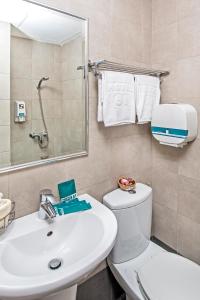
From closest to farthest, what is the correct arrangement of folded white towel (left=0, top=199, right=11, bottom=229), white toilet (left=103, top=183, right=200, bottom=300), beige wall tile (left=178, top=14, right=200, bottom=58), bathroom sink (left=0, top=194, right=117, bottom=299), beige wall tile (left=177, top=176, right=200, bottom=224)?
bathroom sink (left=0, top=194, right=117, bottom=299) < folded white towel (left=0, top=199, right=11, bottom=229) < white toilet (left=103, top=183, right=200, bottom=300) < beige wall tile (left=178, top=14, right=200, bottom=58) < beige wall tile (left=177, top=176, right=200, bottom=224)

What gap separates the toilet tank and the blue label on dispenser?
0.41 m

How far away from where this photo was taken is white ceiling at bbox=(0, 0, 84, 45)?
945mm

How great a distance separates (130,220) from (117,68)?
98 centimetres

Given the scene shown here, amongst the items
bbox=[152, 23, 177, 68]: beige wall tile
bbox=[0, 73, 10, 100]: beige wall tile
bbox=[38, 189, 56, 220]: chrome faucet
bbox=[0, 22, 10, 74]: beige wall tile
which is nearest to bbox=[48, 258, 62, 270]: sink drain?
bbox=[38, 189, 56, 220]: chrome faucet

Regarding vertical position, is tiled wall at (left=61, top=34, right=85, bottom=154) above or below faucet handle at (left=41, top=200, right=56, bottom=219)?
above

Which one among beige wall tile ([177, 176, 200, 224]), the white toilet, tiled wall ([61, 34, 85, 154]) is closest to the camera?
the white toilet

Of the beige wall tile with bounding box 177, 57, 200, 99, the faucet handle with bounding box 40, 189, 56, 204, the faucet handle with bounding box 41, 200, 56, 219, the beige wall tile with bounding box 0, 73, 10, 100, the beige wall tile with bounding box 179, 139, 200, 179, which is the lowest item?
the faucet handle with bounding box 41, 200, 56, 219

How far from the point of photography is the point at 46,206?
3.05 ft

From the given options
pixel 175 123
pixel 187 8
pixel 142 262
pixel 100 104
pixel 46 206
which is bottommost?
pixel 142 262

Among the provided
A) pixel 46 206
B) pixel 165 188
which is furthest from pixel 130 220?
pixel 46 206

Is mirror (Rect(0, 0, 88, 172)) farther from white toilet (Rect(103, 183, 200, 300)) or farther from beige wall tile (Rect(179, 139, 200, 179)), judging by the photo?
beige wall tile (Rect(179, 139, 200, 179))

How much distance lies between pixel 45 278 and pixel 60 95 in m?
0.90

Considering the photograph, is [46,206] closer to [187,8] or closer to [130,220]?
[130,220]

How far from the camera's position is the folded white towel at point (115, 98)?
118 cm
